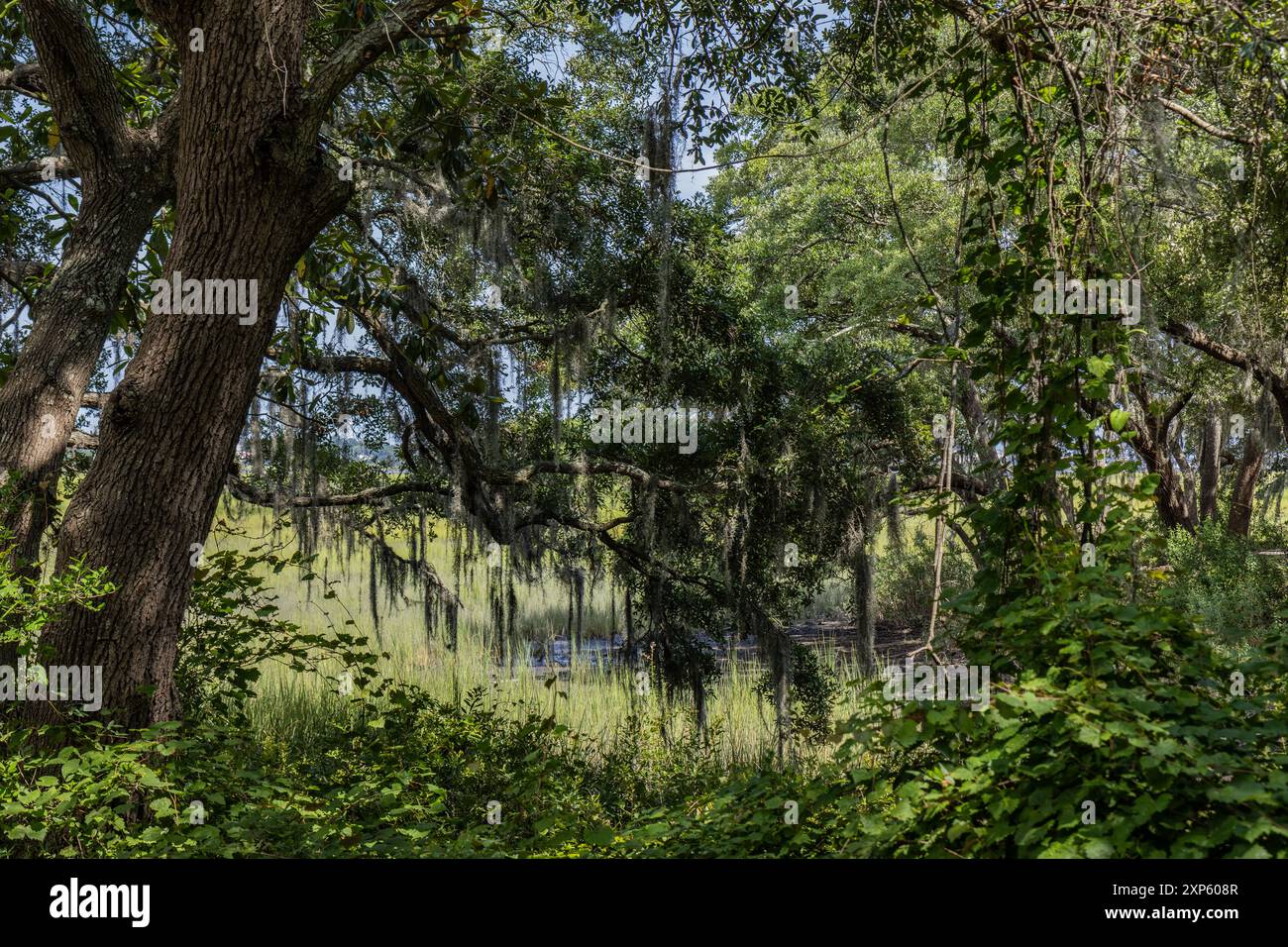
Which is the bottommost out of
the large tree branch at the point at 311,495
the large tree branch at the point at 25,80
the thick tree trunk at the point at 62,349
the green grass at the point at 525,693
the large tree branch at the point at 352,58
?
the green grass at the point at 525,693

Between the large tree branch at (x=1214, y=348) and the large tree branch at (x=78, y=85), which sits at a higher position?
the large tree branch at (x=78, y=85)

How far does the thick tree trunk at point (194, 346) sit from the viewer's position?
3.61m

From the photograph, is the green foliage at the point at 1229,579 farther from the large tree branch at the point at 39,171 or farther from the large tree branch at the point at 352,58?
the large tree branch at the point at 39,171

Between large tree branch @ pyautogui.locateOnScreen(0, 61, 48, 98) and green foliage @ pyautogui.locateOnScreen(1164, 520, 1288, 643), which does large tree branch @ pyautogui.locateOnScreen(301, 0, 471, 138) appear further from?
green foliage @ pyautogui.locateOnScreen(1164, 520, 1288, 643)

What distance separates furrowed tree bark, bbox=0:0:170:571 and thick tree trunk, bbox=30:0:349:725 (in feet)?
2.18

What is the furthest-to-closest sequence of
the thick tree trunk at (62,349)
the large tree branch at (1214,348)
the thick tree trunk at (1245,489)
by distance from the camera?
the thick tree trunk at (1245,489), the large tree branch at (1214,348), the thick tree trunk at (62,349)

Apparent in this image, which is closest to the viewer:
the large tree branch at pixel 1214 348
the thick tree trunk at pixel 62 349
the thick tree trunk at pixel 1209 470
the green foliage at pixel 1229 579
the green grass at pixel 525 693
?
the thick tree trunk at pixel 62 349

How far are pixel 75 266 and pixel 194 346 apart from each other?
1.05m

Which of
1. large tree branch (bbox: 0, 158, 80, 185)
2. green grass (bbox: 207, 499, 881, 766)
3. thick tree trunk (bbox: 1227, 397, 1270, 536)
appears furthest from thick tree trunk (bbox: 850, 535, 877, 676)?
thick tree trunk (bbox: 1227, 397, 1270, 536)

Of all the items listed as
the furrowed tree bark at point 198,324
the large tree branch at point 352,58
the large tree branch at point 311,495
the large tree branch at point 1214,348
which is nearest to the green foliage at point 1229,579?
the large tree branch at point 1214,348

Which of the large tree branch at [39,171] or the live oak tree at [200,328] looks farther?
the large tree branch at [39,171]

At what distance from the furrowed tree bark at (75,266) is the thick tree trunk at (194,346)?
666mm

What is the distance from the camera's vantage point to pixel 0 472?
4.13 metres

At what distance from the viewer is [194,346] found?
11.9 feet
